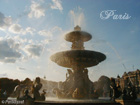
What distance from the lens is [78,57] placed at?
1664 cm

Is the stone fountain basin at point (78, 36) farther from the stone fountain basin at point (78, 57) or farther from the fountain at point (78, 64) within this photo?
the stone fountain basin at point (78, 57)

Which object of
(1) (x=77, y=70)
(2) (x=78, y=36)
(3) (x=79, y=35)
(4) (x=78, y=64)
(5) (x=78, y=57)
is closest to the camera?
(5) (x=78, y=57)

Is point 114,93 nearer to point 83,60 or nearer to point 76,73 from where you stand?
point 83,60

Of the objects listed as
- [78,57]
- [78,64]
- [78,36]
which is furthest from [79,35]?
[78,57]

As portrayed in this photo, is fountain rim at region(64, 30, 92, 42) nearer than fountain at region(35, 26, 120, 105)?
No

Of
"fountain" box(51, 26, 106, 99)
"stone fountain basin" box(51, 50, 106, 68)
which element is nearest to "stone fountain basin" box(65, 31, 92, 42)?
"fountain" box(51, 26, 106, 99)

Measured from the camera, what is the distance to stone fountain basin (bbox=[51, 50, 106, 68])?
634 inches

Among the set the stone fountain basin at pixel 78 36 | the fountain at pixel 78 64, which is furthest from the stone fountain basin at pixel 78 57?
the stone fountain basin at pixel 78 36

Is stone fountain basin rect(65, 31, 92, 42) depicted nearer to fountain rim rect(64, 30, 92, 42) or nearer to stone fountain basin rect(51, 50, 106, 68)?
fountain rim rect(64, 30, 92, 42)

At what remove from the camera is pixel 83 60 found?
17.0 metres

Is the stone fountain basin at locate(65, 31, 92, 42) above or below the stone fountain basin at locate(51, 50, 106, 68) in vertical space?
above

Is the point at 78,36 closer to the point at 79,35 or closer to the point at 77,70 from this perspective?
the point at 79,35

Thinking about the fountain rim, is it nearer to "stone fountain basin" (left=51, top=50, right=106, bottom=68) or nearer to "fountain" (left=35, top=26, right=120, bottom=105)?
"fountain" (left=35, top=26, right=120, bottom=105)

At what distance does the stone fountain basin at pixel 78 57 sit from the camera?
52.8 feet
